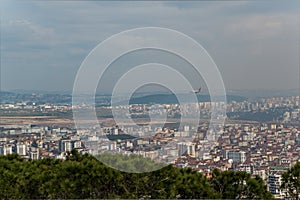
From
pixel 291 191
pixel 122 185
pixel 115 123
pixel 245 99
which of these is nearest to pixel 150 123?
pixel 115 123

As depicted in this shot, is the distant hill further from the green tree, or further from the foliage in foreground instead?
the green tree

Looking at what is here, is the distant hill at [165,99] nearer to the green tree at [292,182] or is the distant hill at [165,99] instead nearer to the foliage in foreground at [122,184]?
the foliage in foreground at [122,184]

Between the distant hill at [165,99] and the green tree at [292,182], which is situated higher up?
the distant hill at [165,99]

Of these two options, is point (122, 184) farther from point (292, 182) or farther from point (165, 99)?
point (292, 182)

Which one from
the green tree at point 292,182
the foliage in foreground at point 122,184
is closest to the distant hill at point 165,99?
the foliage in foreground at point 122,184

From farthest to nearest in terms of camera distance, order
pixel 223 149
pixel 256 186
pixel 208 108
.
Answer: pixel 223 149 < pixel 208 108 < pixel 256 186

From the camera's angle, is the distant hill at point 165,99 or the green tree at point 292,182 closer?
the green tree at point 292,182

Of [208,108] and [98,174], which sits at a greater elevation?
[208,108]

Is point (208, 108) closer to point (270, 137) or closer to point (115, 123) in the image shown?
point (115, 123)

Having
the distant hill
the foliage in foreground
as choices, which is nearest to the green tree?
the foliage in foreground
